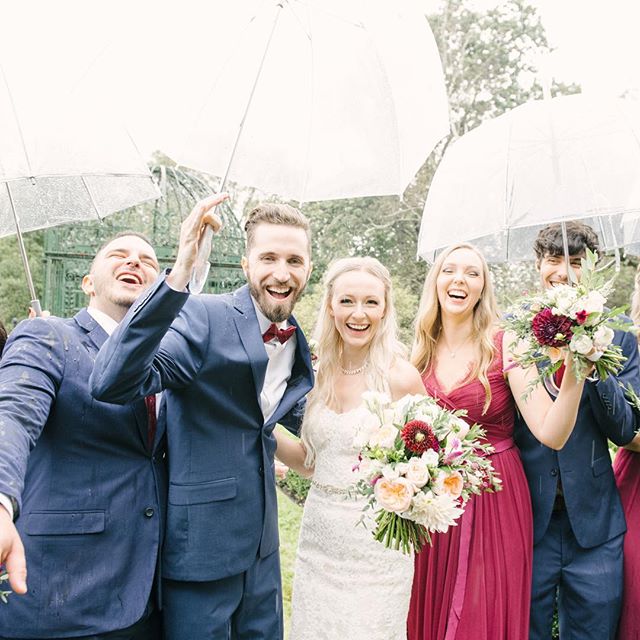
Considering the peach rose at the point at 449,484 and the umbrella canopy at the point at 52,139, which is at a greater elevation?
the umbrella canopy at the point at 52,139

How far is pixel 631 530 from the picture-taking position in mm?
3736

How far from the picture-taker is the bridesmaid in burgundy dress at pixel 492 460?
3.58 metres

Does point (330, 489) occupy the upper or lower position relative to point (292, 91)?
lower

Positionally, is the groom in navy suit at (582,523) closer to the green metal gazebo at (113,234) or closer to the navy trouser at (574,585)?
the navy trouser at (574,585)

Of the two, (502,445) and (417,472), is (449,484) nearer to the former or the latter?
(417,472)

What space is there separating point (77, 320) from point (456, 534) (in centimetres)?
224

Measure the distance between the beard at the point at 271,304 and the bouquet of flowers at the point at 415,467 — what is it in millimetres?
584

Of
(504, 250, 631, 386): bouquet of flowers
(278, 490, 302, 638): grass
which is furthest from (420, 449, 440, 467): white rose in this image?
(278, 490, 302, 638): grass

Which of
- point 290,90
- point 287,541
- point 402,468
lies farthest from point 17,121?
point 287,541

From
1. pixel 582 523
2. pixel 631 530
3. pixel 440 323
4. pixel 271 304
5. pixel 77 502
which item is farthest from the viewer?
pixel 440 323

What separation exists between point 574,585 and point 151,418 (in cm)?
234

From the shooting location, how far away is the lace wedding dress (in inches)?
144

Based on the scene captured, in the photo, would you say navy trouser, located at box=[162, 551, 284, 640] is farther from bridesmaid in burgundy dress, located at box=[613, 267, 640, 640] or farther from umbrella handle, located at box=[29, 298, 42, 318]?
bridesmaid in burgundy dress, located at box=[613, 267, 640, 640]

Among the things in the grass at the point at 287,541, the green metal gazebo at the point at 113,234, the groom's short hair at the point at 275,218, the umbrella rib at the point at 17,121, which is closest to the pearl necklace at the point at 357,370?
the groom's short hair at the point at 275,218
